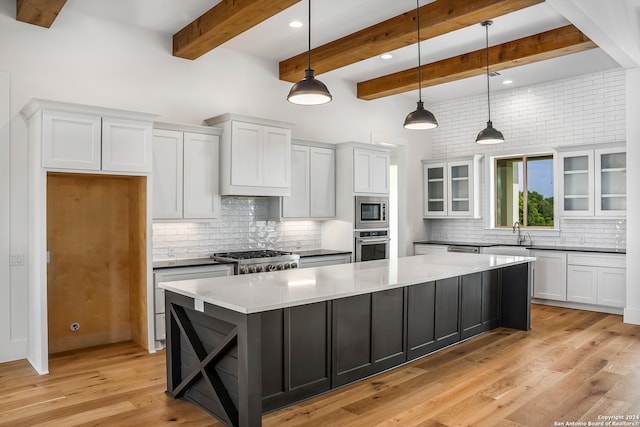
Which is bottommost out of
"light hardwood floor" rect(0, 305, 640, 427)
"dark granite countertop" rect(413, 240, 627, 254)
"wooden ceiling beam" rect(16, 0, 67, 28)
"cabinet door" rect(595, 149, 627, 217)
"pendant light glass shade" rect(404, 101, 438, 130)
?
"light hardwood floor" rect(0, 305, 640, 427)

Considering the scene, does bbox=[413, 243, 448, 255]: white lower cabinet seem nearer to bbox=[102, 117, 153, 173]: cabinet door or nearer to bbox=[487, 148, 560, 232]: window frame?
bbox=[487, 148, 560, 232]: window frame

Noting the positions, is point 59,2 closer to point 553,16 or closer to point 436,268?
point 436,268

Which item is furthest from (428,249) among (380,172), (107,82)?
(107,82)

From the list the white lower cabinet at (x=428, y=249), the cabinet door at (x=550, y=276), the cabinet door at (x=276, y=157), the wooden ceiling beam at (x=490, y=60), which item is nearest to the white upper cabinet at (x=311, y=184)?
the cabinet door at (x=276, y=157)

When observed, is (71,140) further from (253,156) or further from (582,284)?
(582,284)

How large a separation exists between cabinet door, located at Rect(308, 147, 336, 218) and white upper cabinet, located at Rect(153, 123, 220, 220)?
1.48 meters

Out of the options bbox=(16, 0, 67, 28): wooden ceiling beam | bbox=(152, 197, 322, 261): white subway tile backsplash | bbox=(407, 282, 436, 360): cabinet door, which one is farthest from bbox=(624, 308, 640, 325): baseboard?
bbox=(16, 0, 67, 28): wooden ceiling beam

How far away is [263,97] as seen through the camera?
251 inches

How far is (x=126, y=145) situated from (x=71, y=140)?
479 mm

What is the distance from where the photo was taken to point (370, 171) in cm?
704

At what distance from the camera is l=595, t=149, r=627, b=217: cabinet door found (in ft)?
21.4

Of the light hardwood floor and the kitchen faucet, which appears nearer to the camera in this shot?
the light hardwood floor

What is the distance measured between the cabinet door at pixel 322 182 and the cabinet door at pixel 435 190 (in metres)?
2.48

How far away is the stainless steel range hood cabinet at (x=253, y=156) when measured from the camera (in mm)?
5496
